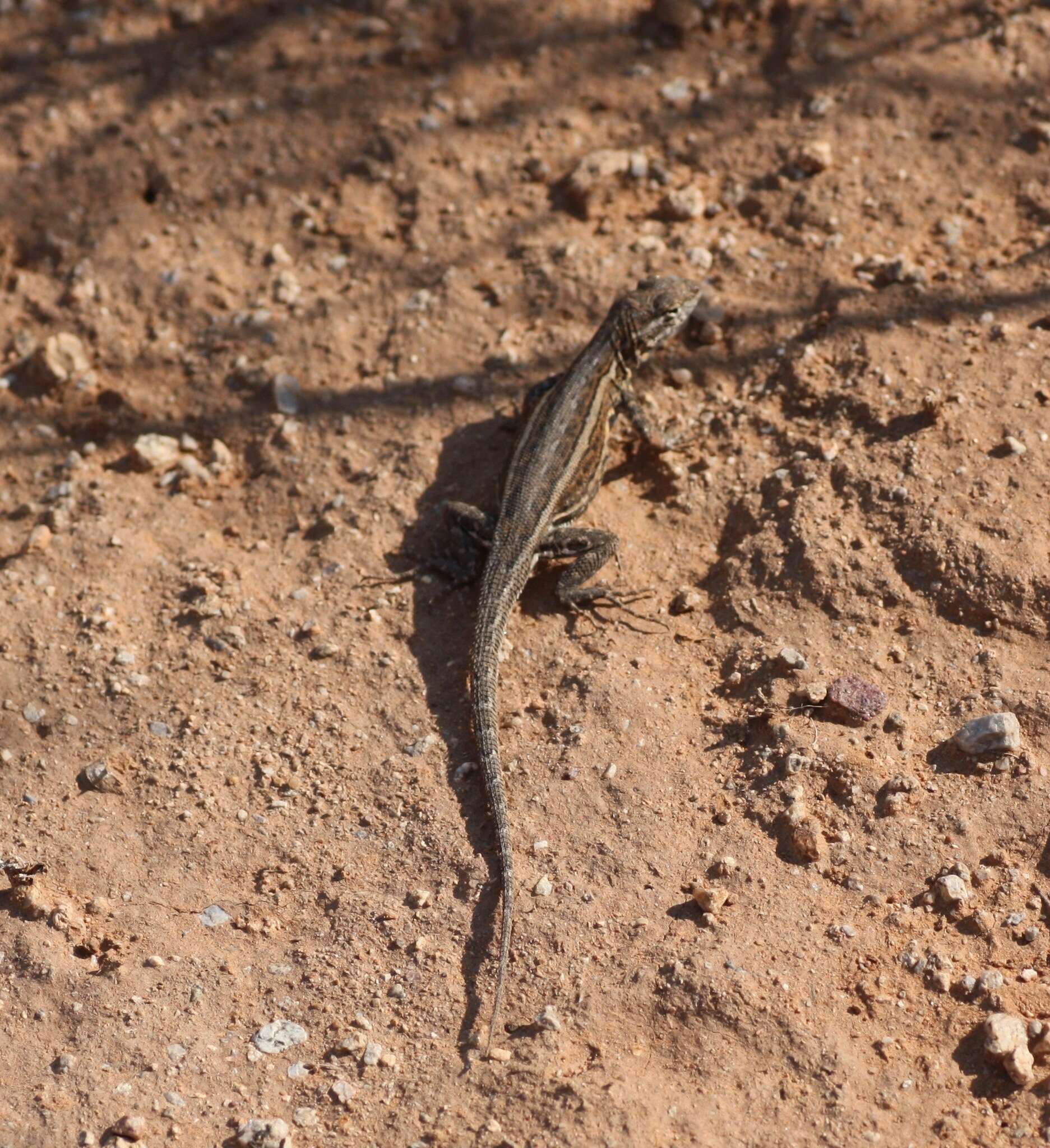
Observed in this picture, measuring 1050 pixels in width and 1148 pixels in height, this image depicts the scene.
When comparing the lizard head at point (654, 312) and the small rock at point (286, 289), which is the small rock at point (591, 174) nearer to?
the lizard head at point (654, 312)

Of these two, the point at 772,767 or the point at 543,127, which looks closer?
the point at 772,767

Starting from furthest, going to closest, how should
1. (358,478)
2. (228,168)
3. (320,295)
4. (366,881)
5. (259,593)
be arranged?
(228,168) → (320,295) → (358,478) → (259,593) → (366,881)

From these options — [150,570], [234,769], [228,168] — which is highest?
[228,168]

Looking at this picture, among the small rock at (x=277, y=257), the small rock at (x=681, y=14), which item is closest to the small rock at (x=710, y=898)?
the small rock at (x=277, y=257)

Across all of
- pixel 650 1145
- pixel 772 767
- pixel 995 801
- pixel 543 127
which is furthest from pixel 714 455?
pixel 650 1145

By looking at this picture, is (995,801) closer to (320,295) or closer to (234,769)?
(234,769)

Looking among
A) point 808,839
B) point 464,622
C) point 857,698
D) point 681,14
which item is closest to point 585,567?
point 464,622

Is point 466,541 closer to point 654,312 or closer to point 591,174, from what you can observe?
point 654,312
